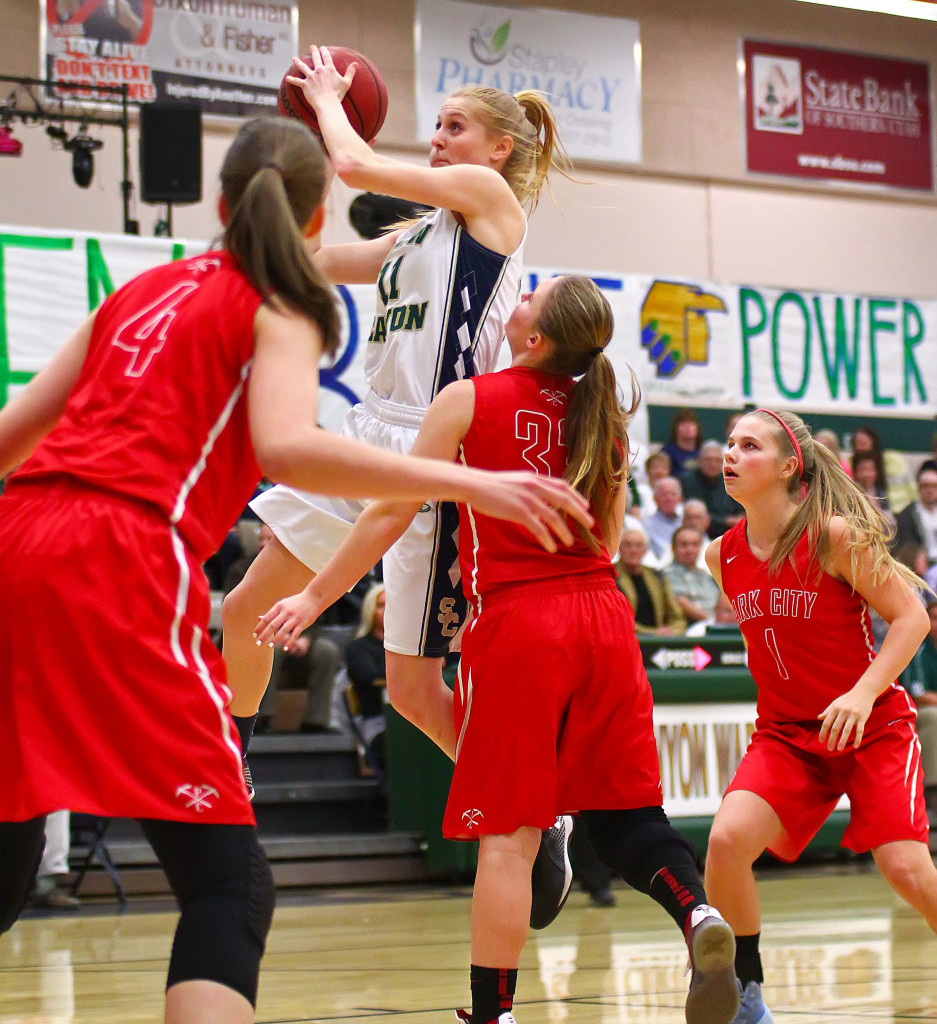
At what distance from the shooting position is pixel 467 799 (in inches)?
113

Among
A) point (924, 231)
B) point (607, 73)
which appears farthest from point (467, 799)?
point (924, 231)

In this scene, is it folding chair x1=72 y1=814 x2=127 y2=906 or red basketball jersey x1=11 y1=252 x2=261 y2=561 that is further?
folding chair x1=72 y1=814 x2=127 y2=906

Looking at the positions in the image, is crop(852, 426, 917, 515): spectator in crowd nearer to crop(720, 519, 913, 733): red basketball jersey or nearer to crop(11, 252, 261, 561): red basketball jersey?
crop(720, 519, 913, 733): red basketball jersey

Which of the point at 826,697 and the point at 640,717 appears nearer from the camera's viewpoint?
the point at 640,717

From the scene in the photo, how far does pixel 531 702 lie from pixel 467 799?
244mm

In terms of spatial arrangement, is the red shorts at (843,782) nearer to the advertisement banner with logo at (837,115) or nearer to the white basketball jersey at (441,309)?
the white basketball jersey at (441,309)

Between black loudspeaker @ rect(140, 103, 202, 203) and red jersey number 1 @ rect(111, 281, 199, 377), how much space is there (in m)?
8.28

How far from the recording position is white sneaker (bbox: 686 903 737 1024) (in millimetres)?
2713

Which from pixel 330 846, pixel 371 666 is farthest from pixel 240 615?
pixel 371 666

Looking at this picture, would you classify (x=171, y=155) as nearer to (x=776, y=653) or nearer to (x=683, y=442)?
(x=683, y=442)

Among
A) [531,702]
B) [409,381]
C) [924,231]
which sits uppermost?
[924,231]

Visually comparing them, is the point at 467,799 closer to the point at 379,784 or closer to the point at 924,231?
the point at 379,784

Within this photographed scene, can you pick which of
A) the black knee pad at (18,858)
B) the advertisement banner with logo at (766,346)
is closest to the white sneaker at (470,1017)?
the black knee pad at (18,858)

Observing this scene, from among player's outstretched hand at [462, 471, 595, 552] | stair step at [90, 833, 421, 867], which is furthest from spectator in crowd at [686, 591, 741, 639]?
player's outstretched hand at [462, 471, 595, 552]
